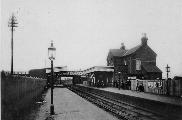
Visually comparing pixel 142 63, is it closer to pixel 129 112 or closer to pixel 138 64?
pixel 138 64

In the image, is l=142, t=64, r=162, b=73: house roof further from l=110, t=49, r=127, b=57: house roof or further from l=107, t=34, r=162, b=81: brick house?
l=110, t=49, r=127, b=57: house roof

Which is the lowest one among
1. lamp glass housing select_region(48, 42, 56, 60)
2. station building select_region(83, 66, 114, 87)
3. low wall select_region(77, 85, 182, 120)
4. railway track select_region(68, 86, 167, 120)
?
railway track select_region(68, 86, 167, 120)

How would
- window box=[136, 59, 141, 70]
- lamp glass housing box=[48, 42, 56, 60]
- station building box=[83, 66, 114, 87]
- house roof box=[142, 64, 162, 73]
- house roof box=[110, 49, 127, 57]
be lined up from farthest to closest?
house roof box=[110, 49, 127, 57] → station building box=[83, 66, 114, 87] → window box=[136, 59, 141, 70] → house roof box=[142, 64, 162, 73] → lamp glass housing box=[48, 42, 56, 60]

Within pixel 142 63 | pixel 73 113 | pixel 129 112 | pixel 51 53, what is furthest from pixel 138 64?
pixel 73 113

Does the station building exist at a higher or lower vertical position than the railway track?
higher

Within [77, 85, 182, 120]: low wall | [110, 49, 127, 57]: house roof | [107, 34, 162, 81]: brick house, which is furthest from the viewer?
[110, 49, 127, 57]: house roof

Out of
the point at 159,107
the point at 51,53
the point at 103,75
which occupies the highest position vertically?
the point at 51,53

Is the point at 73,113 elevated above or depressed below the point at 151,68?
below

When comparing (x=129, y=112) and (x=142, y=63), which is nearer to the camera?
(x=129, y=112)

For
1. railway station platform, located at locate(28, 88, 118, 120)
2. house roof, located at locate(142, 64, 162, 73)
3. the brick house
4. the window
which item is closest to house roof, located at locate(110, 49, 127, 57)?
the brick house

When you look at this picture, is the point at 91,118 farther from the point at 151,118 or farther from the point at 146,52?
the point at 146,52

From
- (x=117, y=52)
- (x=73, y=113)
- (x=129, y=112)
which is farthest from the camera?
(x=117, y=52)

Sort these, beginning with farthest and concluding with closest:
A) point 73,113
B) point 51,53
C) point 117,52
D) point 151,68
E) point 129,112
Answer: point 117,52 → point 151,68 → point 129,112 → point 51,53 → point 73,113

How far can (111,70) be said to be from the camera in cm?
5703
